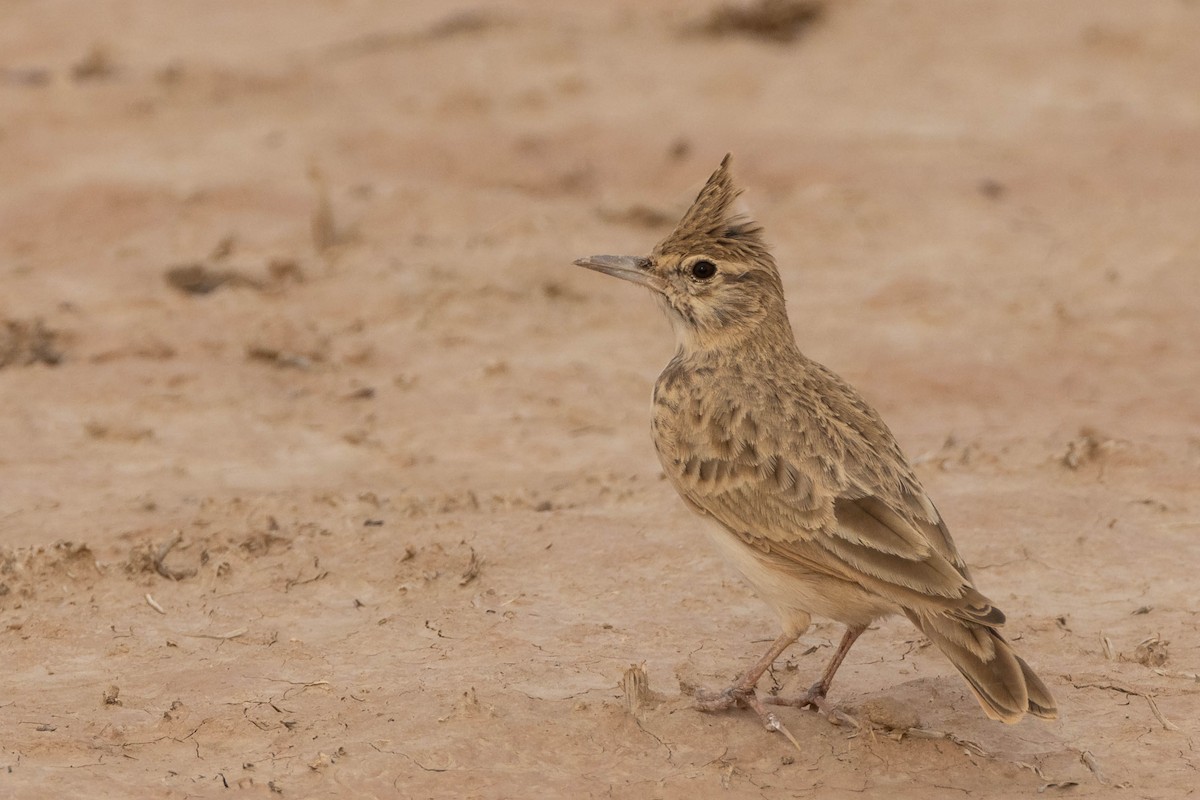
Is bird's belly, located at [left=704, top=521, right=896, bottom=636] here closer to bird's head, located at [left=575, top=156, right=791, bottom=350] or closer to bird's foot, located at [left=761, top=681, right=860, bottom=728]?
bird's foot, located at [left=761, top=681, right=860, bottom=728]

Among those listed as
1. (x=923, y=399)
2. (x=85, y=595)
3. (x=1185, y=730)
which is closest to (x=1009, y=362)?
(x=923, y=399)

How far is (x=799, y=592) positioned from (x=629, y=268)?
1.68 m

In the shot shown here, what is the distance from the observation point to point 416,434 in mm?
7938

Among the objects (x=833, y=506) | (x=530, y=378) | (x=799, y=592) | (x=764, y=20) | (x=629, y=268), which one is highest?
(x=764, y=20)

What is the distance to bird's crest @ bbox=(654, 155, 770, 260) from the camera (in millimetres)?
6117

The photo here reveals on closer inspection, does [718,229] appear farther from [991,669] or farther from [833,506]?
[991,669]

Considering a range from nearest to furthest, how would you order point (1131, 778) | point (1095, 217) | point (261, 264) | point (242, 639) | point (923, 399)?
point (1131, 778), point (242, 639), point (923, 399), point (261, 264), point (1095, 217)

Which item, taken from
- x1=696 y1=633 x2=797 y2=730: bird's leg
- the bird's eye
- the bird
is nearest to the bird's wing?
the bird

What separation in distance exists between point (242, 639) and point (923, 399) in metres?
4.16

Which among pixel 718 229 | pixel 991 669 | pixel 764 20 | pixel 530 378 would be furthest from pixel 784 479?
pixel 764 20

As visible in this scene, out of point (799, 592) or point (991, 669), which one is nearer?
point (991, 669)

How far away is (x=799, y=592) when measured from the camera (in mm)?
5242

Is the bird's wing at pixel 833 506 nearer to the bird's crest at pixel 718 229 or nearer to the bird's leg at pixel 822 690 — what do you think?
the bird's leg at pixel 822 690

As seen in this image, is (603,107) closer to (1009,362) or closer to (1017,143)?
(1017,143)
